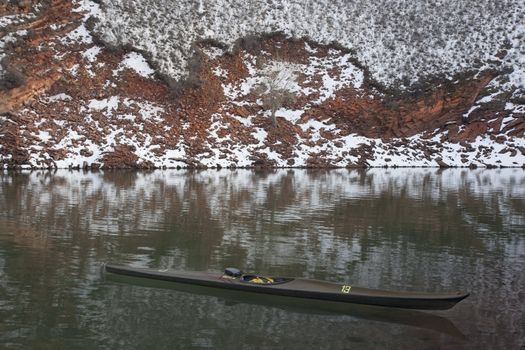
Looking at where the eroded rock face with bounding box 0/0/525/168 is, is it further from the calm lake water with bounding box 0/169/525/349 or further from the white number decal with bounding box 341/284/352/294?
the white number decal with bounding box 341/284/352/294

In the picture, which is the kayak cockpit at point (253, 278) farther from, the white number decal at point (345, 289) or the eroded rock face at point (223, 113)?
the eroded rock face at point (223, 113)

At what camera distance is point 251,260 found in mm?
15453

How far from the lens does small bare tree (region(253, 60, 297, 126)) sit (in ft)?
179

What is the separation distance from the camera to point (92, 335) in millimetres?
9680

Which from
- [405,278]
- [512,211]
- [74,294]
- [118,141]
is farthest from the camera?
[118,141]

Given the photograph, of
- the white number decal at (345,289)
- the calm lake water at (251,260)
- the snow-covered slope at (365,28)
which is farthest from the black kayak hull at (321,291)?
the snow-covered slope at (365,28)

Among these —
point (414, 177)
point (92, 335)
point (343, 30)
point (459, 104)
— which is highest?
point (343, 30)

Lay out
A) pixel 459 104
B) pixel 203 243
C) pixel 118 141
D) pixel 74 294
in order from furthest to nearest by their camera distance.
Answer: pixel 459 104
pixel 118 141
pixel 203 243
pixel 74 294

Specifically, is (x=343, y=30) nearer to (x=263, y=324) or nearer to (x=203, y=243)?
→ (x=203, y=243)

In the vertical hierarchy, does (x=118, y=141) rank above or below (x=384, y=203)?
above

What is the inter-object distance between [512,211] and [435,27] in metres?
48.2

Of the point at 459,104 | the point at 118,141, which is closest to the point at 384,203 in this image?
the point at 118,141

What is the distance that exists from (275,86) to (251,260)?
41.3m

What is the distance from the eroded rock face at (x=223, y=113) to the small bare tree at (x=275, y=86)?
1.11ft
